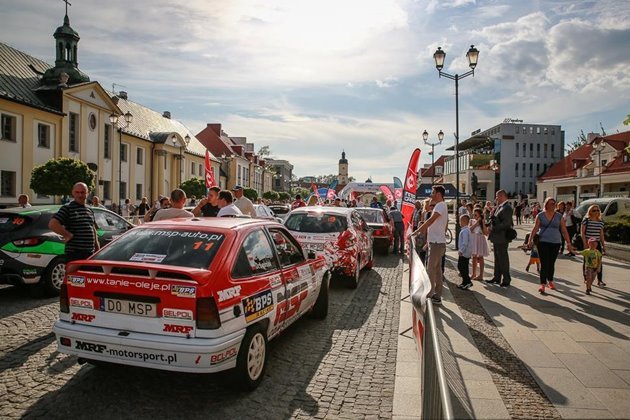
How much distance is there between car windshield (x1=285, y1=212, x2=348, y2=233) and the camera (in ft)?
31.6

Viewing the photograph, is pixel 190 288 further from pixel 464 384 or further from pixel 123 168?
pixel 123 168

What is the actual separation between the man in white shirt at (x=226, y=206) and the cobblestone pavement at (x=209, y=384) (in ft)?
8.94

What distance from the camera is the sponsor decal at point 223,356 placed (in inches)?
146

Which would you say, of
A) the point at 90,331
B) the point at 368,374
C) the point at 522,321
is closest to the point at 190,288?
the point at 90,331

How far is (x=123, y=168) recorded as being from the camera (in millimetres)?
37188

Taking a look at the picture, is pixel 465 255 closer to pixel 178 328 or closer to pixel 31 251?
pixel 178 328

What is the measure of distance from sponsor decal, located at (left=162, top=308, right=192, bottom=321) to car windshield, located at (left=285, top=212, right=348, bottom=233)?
594cm

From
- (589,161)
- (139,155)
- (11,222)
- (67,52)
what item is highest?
(67,52)

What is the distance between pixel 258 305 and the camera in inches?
173

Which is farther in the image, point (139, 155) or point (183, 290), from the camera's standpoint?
point (139, 155)

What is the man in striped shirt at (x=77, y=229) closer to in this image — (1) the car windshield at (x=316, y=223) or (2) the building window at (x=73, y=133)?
(1) the car windshield at (x=316, y=223)

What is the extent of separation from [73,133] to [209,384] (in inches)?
1214

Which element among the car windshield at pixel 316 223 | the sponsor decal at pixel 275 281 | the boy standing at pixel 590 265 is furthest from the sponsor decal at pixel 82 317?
the boy standing at pixel 590 265

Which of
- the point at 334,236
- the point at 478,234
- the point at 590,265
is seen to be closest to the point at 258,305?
the point at 334,236
